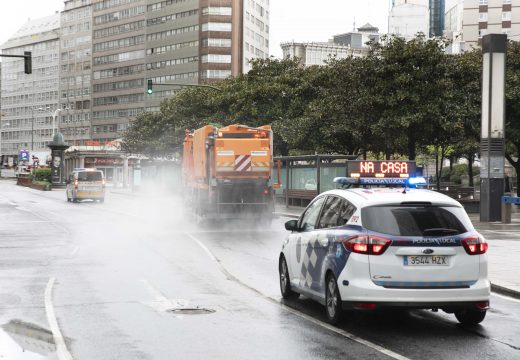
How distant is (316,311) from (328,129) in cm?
3949

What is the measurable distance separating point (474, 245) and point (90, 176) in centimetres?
4175

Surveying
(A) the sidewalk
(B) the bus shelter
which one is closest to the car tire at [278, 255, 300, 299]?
(A) the sidewalk

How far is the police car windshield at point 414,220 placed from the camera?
8.71 meters

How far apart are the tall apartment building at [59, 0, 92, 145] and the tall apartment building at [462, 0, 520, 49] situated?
73.8 m

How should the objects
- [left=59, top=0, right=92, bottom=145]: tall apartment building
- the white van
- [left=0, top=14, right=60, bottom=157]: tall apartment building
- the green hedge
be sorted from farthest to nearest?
[left=0, top=14, right=60, bottom=157]: tall apartment building, [left=59, top=0, right=92, bottom=145]: tall apartment building, the green hedge, the white van

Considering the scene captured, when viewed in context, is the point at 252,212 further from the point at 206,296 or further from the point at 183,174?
the point at 206,296

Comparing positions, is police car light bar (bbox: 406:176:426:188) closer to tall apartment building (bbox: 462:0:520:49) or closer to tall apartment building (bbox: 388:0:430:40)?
tall apartment building (bbox: 462:0:520:49)

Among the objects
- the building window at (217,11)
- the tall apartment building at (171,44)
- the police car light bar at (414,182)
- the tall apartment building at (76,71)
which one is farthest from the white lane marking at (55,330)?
the tall apartment building at (76,71)

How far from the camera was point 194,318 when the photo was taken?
31.6 ft

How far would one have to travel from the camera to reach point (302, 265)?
33.7ft

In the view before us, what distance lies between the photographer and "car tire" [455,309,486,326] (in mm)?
9102

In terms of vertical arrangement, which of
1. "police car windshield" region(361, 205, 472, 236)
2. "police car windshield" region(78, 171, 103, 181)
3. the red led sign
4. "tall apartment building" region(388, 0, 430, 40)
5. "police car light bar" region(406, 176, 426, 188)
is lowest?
"police car windshield" region(78, 171, 103, 181)

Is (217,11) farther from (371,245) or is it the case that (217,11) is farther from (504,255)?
(371,245)

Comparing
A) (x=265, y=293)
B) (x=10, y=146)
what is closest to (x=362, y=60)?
(x=265, y=293)
